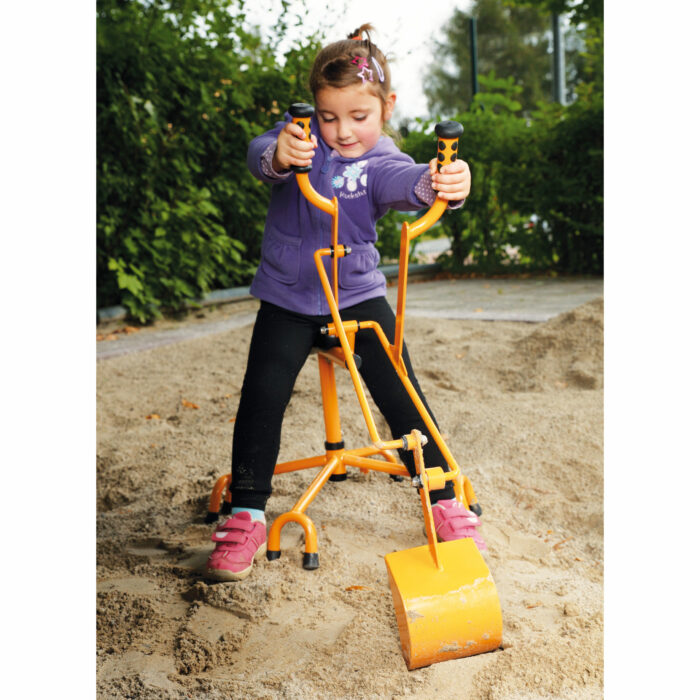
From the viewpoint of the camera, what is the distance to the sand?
5.00 feet

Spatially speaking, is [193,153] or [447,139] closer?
[447,139]

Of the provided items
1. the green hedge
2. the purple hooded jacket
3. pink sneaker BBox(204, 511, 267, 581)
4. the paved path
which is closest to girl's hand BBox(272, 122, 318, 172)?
the purple hooded jacket

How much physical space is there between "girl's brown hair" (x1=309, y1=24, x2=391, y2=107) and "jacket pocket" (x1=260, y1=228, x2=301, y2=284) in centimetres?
39

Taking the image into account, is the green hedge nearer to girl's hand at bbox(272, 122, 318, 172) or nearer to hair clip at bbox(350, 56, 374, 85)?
hair clip at bbox(350, 56, 374, 85)

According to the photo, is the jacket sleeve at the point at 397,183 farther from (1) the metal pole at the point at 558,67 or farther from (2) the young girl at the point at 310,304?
(1) the metal pole at the point at 558,67

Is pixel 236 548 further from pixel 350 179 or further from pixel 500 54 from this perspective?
pixel 500 54

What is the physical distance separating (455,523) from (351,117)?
41.7 inches

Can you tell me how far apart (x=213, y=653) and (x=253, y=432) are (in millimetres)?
625

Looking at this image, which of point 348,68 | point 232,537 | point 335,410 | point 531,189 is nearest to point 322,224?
point 348,68

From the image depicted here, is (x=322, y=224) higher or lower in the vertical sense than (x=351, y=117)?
lower

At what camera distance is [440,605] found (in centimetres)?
142

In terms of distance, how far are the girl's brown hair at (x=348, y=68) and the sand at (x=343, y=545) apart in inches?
46.5

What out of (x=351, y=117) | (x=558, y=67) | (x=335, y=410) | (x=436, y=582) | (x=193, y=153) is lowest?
(x=436, y=582)

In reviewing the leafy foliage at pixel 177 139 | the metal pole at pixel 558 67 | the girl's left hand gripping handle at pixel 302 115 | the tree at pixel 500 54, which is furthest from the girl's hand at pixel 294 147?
the tree at pixel 500 54
